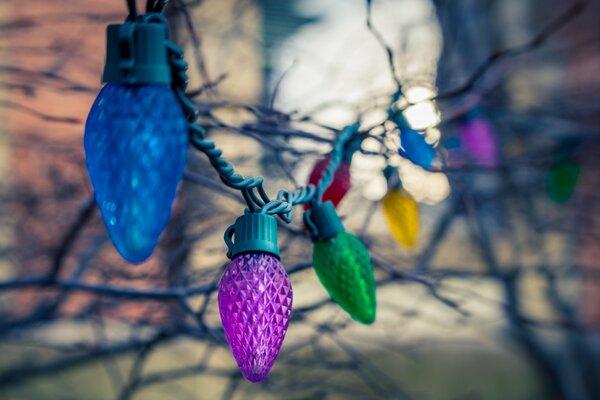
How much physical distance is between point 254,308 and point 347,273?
0.20 meters

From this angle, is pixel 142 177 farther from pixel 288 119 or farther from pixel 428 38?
pixel 428 38

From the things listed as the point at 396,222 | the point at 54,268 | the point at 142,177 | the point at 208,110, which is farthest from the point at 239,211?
the point at 142,177

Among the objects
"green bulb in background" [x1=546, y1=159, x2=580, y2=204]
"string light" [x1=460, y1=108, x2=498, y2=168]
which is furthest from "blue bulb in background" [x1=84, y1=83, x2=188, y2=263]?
"green bulb in background" [x1=546, y1=159, x2=580, y2=204]

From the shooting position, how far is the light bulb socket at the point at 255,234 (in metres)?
0.59

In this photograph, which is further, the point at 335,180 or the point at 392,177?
the point at 392,177

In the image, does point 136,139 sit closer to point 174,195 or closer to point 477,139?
point 174,195

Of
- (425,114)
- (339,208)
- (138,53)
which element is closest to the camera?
(138,53)

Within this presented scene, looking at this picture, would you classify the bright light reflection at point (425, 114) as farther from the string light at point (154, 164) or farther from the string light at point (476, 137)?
the string light at point (154, 164)

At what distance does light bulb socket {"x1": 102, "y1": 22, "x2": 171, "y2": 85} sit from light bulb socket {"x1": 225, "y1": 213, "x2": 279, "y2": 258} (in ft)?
0.54

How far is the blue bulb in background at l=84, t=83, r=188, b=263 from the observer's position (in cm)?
48

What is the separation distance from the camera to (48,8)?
3557mm

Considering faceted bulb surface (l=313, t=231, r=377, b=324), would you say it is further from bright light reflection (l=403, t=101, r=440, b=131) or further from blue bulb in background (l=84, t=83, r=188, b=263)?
bright light reflection (l=403, t=101, r=440, b=131)

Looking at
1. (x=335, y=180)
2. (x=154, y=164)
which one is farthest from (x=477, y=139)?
(x=154, y=164)

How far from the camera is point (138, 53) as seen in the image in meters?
0.47
